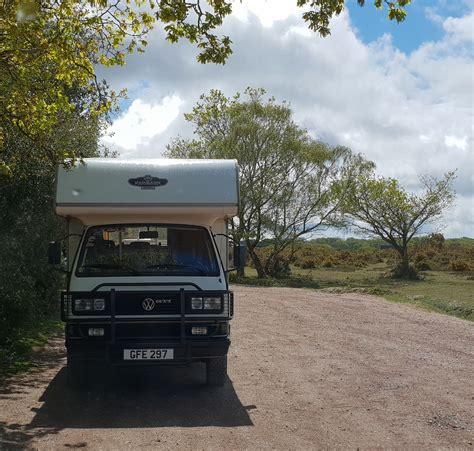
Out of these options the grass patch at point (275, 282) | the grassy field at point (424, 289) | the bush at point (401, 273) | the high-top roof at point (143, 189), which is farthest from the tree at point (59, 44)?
the bush at point (401, 273)

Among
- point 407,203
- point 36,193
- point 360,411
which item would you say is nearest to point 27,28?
point 36,193

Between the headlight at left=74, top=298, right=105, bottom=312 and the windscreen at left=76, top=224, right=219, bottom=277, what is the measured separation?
365 millimetres

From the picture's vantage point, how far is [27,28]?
882cm

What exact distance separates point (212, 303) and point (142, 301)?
0.86 meters

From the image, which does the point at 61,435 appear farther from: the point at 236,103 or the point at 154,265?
the point at 236,103

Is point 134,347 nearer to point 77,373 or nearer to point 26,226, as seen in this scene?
point 77,373

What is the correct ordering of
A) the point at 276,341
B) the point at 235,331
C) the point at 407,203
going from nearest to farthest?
the point at 276,341, the point at 235,331, the point at 407,203

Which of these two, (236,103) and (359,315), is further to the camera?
(236,103)

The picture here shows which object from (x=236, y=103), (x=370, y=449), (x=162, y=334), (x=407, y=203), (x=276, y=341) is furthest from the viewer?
(x=407, y=203)

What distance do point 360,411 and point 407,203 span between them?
113ft

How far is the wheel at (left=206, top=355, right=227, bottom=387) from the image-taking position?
8625 mm

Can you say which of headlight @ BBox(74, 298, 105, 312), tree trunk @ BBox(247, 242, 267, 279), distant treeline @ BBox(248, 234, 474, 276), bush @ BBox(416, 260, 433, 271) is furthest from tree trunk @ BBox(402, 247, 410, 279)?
headlight @ BBox(74, 298, 105, 312)

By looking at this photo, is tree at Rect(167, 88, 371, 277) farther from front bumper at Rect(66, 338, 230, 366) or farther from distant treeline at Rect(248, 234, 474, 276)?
front bumper at Rect(66, 338, 230, 366)

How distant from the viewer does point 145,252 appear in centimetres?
850
